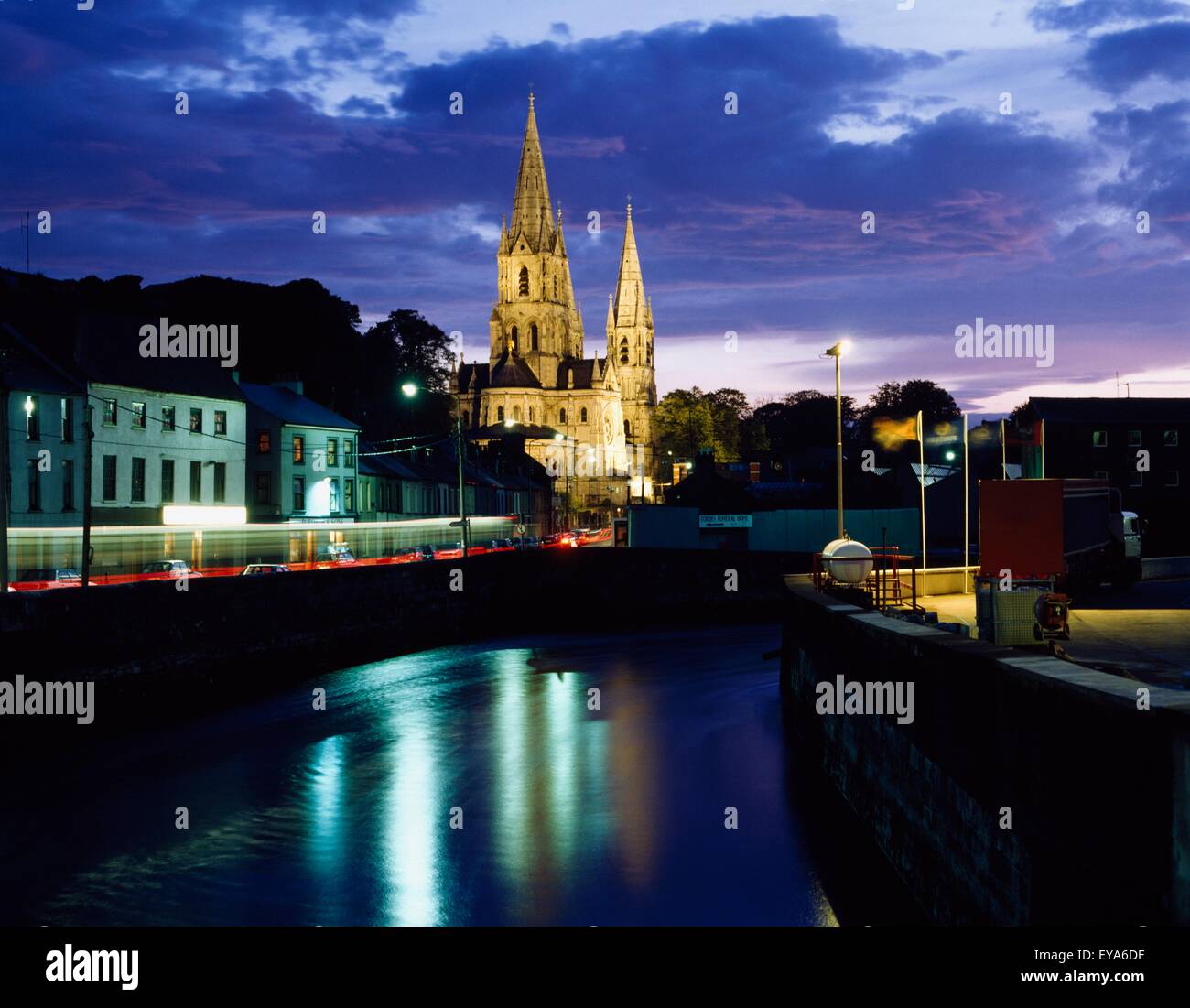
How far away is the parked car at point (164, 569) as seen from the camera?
45.2m

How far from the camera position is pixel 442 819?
2448 centimetres

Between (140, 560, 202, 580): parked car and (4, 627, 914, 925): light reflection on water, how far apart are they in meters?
9.44

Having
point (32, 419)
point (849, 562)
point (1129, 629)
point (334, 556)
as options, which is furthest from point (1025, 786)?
point (32, 419)

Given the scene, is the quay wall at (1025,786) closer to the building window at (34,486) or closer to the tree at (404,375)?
the building window at (34,486)

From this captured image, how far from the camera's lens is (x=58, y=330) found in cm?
5903

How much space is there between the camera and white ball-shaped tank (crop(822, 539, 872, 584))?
30938 mm

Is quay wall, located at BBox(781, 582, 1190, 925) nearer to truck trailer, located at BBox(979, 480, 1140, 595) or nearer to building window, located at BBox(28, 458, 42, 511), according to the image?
truck trailer, located at BBox(979, 480, 1140, 595)

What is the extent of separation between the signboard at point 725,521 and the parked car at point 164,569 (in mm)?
37747

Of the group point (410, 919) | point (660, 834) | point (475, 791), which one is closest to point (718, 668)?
point (475, 791)

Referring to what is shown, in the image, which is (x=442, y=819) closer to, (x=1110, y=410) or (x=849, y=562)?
(x=849, y=562)

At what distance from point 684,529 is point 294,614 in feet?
129

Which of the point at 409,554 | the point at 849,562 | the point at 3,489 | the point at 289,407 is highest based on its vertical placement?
the point at 289,407

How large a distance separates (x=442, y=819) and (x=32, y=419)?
37983 mm
